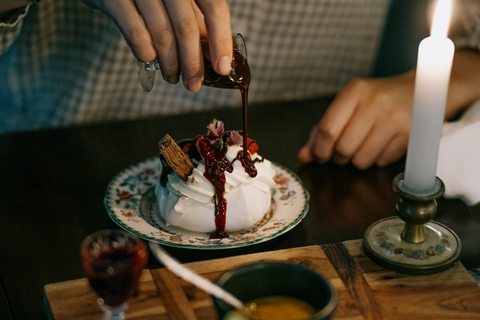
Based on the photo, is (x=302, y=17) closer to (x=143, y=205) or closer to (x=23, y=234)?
(x=143, y=205)

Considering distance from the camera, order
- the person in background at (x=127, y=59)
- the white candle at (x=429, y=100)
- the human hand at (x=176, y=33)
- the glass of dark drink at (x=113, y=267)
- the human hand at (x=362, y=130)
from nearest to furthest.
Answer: the glass of dark drink at (x=113, y=267) → the white candle at (x=429, y=100) → the human hand at (x=176, y=33) → the human hand at (x=362, y=130) → the person in background at (x=127, y=59)

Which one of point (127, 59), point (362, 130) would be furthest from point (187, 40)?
point (127, 59)

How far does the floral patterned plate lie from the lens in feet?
3.36

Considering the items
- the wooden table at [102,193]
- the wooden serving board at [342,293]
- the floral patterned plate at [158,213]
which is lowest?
the wooden table at [102,193]

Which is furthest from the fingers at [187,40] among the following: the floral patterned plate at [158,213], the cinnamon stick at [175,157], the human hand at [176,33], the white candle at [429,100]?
the white candle at [429,100]

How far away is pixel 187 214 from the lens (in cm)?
110

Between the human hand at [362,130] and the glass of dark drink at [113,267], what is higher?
the glass of dark drink at [113,267]

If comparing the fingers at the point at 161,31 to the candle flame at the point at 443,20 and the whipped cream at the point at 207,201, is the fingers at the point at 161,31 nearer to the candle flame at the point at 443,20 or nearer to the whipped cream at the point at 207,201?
the whipped cream at the point at 207,201

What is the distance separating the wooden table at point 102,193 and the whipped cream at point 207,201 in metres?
0.07

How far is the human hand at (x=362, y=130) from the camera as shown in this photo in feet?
4.59

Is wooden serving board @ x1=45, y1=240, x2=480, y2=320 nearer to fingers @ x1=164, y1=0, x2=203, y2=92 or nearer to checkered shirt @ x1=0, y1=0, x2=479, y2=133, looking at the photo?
fingers @ x1=164, y1=0, x2=203, y2=92

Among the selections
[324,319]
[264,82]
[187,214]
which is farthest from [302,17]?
[324,319]

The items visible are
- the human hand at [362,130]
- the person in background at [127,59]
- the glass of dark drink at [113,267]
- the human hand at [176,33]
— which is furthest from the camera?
the person in background at [127,59]

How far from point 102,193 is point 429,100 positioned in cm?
79
